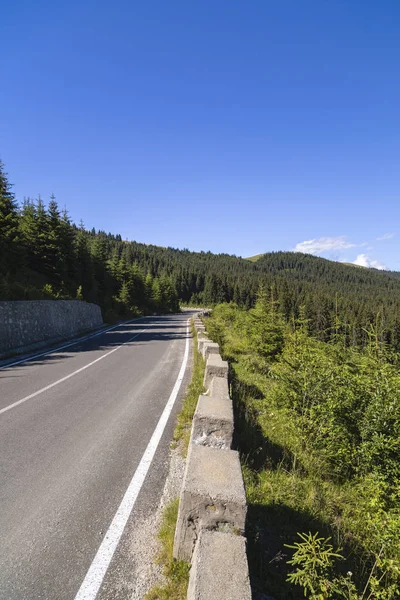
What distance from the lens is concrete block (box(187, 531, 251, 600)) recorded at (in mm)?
1837

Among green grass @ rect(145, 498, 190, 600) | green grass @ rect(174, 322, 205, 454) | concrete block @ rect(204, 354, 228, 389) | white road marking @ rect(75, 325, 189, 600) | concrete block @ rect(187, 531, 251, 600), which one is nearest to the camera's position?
concrete block @ rect(187, 531, 251, 600)

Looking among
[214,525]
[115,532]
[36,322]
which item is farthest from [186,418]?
[36,322]

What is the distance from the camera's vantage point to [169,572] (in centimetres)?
263

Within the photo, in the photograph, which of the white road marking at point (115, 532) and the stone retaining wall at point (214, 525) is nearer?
the stone retaining wall at point (214, 525)

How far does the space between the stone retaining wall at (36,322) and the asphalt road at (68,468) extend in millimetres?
3920

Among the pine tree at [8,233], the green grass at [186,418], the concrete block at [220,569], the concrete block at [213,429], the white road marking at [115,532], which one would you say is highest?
the pine tree at [8,233]

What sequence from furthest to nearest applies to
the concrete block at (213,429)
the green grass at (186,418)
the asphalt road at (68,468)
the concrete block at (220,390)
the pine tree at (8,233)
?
the pine tree at (8,233) < the green grass at (186,418) < the concrete block at (220,390) < the concrete block at (213,429) < the asphalt road at (68,468)

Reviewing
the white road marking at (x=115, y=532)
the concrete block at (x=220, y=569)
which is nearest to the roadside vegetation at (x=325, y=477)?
the concrete block at (x=220, y=569)

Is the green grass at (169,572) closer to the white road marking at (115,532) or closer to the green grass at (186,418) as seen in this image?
the white road marking at (115,532)

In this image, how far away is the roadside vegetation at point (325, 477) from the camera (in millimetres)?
2631

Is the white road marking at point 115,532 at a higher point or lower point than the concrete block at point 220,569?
lower

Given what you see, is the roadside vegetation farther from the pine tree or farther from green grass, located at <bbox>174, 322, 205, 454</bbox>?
the pine tree

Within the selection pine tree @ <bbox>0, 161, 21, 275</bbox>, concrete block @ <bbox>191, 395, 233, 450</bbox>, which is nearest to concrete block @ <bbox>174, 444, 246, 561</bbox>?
concrete block @ <bbox>191, 395, 233, 450</bbox>

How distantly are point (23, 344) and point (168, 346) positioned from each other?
677 cm
